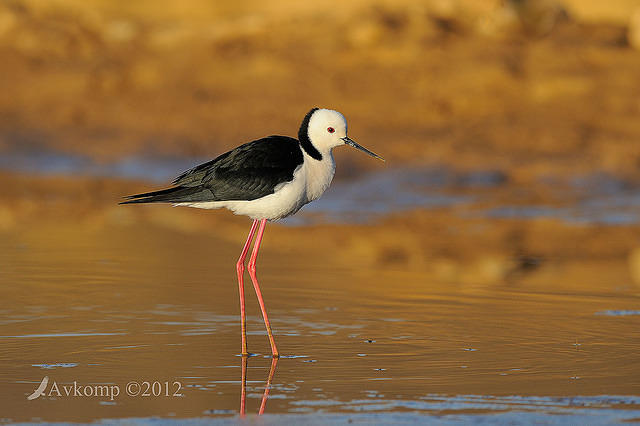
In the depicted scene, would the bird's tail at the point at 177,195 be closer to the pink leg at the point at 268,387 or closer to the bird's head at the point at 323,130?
the bird's head at the point at 323,130

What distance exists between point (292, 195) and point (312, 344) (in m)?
0.72

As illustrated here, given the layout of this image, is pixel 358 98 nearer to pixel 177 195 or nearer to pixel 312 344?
pixel 177 195

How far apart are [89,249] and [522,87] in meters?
7.66

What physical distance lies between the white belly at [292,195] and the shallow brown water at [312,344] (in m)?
0.62

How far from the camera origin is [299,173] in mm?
6188

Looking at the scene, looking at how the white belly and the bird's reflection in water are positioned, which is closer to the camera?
the bird's reflection in water

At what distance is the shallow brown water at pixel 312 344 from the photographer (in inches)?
188

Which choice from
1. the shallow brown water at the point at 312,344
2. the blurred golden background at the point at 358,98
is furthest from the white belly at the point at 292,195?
the blurred golden background at the point at 358,98

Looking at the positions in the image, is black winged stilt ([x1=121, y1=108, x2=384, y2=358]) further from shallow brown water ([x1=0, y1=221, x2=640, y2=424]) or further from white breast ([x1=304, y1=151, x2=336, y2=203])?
shallow brown water ([x1=0, y1=221, x2=640, y2=424])

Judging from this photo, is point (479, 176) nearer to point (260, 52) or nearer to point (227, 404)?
point (260, 52)

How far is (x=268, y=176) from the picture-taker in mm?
6129

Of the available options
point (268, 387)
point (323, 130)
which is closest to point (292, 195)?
point (323, 130)

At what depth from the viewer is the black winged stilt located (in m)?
6.15

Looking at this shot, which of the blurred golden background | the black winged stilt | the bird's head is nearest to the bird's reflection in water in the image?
the black winged stilt
